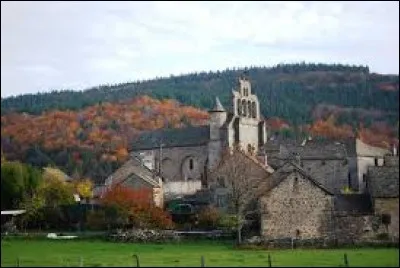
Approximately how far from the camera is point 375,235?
43.2 meters

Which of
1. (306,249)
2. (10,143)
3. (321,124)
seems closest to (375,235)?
(306,249)

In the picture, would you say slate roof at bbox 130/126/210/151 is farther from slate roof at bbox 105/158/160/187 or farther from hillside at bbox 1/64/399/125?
hillside at bbox 1/64/399/125

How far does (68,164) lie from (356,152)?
5123 centimetres

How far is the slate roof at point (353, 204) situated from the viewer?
4612 cm

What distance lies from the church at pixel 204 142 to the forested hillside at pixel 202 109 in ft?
46.9

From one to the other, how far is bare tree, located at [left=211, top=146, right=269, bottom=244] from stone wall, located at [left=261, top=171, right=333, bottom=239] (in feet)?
6.16

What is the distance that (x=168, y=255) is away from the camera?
122ft

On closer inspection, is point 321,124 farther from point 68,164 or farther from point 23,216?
point 23,216

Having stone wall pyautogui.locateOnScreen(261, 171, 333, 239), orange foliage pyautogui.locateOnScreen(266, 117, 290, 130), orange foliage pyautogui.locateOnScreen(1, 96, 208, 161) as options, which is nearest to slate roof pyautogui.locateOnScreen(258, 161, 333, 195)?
stone wall pyautogui.locateOnScreen(261, 171, 333, 239)

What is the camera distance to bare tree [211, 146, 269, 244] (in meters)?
50.3

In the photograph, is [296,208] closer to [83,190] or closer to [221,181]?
[221,181]

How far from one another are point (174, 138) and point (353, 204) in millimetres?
43025

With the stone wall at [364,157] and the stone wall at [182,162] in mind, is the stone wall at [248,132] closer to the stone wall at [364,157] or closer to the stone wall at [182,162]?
the stone wall at [182,162]

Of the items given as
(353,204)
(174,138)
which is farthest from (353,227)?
(174,138)
